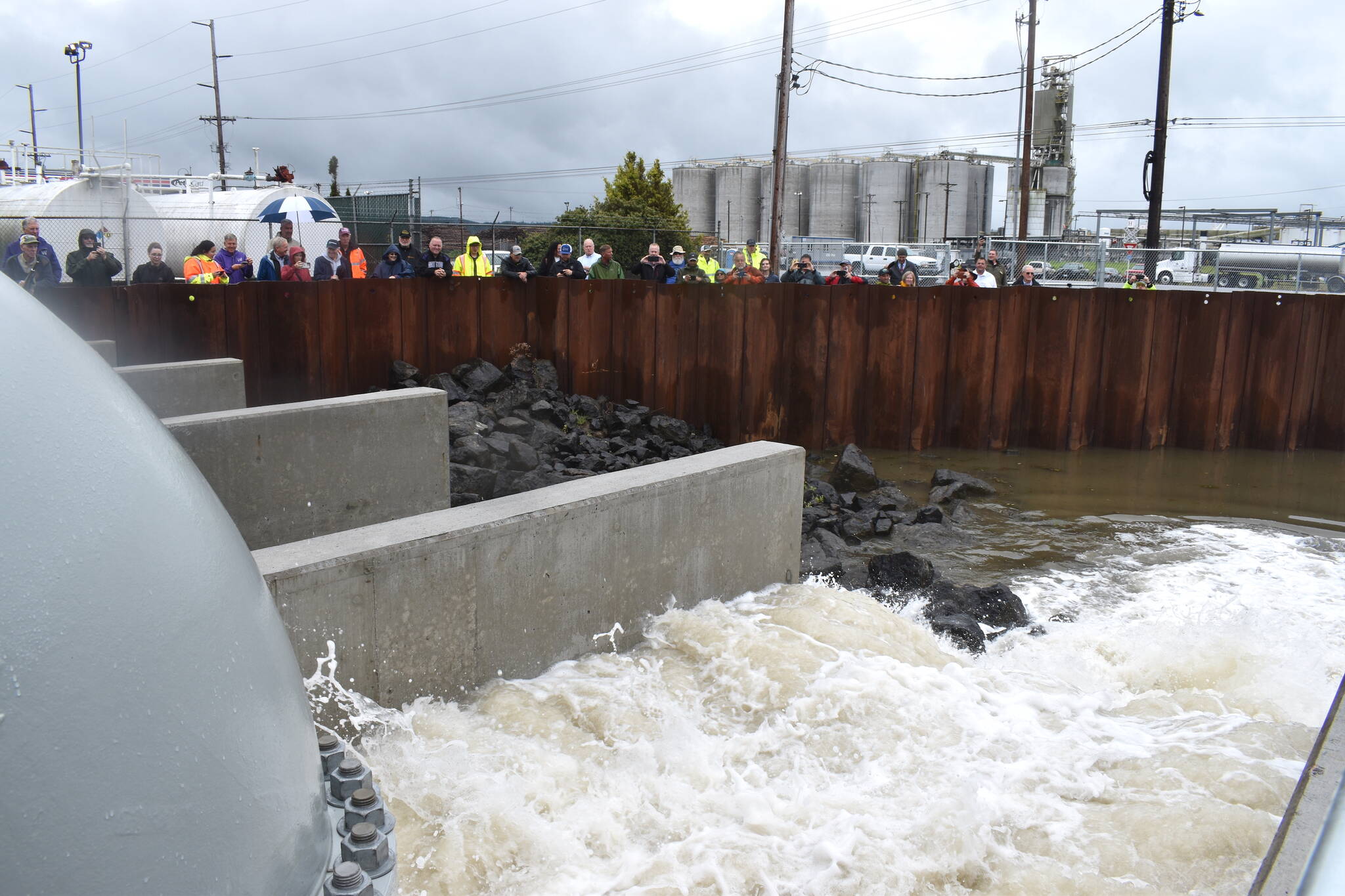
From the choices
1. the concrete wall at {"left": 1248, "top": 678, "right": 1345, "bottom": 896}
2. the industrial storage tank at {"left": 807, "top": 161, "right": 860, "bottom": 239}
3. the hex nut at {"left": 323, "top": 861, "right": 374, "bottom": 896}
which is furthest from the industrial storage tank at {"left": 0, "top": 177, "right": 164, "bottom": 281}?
the industrial storage tank at {"left": 807, "top": 161, "right": 860, "bottom": 239}

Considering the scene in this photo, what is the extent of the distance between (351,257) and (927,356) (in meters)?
8.19

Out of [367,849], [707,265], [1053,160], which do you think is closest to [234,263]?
[707,265]

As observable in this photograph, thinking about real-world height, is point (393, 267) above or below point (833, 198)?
below

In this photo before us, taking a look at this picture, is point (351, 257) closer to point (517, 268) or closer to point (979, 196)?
point (517, 268)

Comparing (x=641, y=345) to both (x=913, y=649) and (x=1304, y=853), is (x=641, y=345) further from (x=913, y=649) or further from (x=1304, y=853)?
(x=1304, y=853)

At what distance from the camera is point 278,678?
6.40 feet

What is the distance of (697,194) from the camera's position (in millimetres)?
101312

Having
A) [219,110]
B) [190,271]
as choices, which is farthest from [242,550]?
[219,110]

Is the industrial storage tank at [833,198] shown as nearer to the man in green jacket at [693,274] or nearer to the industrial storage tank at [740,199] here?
the industrial storage tank at [740,199]

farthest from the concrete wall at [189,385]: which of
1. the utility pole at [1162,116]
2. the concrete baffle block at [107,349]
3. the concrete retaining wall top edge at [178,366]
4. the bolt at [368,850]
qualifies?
the utility pole at [1162,116]

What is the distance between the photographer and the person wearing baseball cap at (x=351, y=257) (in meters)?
14.1

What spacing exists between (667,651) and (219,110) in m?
66.4

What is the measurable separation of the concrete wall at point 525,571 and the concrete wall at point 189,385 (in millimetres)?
4578

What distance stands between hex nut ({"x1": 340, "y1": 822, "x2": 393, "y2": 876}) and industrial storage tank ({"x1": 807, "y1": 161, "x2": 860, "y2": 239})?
3800 inches
